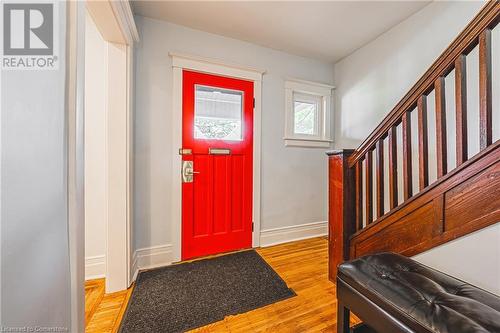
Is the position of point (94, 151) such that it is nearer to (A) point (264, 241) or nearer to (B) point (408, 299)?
(A) point (264, 241)

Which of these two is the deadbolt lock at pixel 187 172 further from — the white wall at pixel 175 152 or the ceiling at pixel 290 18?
the ceiling at pixel 290 18

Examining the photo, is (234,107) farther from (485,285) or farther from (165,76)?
(485,285)

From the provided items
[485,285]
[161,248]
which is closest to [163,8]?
[161,248]

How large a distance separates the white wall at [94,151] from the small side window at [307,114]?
200cm

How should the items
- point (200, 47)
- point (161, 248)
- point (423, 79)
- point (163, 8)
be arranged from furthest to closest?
point (200, 47) < point (161, 248) < point (163, 8) < point (423, 79)

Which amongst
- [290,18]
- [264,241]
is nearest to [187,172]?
[264,241]

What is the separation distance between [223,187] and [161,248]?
35.1 inches

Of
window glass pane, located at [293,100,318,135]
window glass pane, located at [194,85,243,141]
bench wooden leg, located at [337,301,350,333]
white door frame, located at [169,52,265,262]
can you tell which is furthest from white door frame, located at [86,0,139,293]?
window glass pane, located at [293,100,318,135]

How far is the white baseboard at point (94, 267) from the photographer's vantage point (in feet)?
5.85

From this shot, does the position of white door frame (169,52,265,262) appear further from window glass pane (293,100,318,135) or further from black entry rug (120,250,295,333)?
window glass pane (293,100,318,135)

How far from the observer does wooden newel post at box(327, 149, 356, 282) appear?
1.56 meters

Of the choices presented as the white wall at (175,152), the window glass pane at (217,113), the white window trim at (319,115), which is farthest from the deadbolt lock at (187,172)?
the white window trim at (319,115)

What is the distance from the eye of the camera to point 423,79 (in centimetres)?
112

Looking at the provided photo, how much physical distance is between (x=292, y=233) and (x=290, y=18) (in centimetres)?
250
